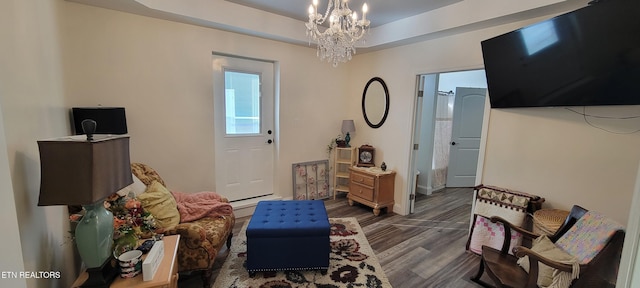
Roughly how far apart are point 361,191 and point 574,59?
2663 mm

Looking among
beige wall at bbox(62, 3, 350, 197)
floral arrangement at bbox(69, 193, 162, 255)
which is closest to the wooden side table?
floral arrangement at bbox(69, 193, 162, 255)

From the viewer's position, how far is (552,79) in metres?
2.11

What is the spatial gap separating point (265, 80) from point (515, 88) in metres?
2.95

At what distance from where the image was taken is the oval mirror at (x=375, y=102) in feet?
12.6

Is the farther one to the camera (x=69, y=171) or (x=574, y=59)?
(x=574, y=59)

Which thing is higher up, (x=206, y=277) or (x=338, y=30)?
(x=338, y=30)

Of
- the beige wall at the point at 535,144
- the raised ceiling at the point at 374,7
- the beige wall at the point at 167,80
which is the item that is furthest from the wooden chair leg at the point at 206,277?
the raised ceiling at the point at 374,7

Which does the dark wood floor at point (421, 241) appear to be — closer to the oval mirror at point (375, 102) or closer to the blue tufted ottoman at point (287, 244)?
the blue tufted ottoman at point (287, 244)

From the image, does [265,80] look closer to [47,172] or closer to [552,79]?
[47,172]

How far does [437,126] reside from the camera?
15.5 ft

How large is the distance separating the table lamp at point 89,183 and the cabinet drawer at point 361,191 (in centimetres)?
295

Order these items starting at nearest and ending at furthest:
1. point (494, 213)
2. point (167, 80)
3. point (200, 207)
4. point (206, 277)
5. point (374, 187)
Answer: point (206, 277) < point (200, 207) < point (494, 213) < point (167, 80) < point (374, 187)

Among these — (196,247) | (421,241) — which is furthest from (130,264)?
(421,241)

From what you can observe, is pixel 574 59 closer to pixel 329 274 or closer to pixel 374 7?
pixel 374 7
